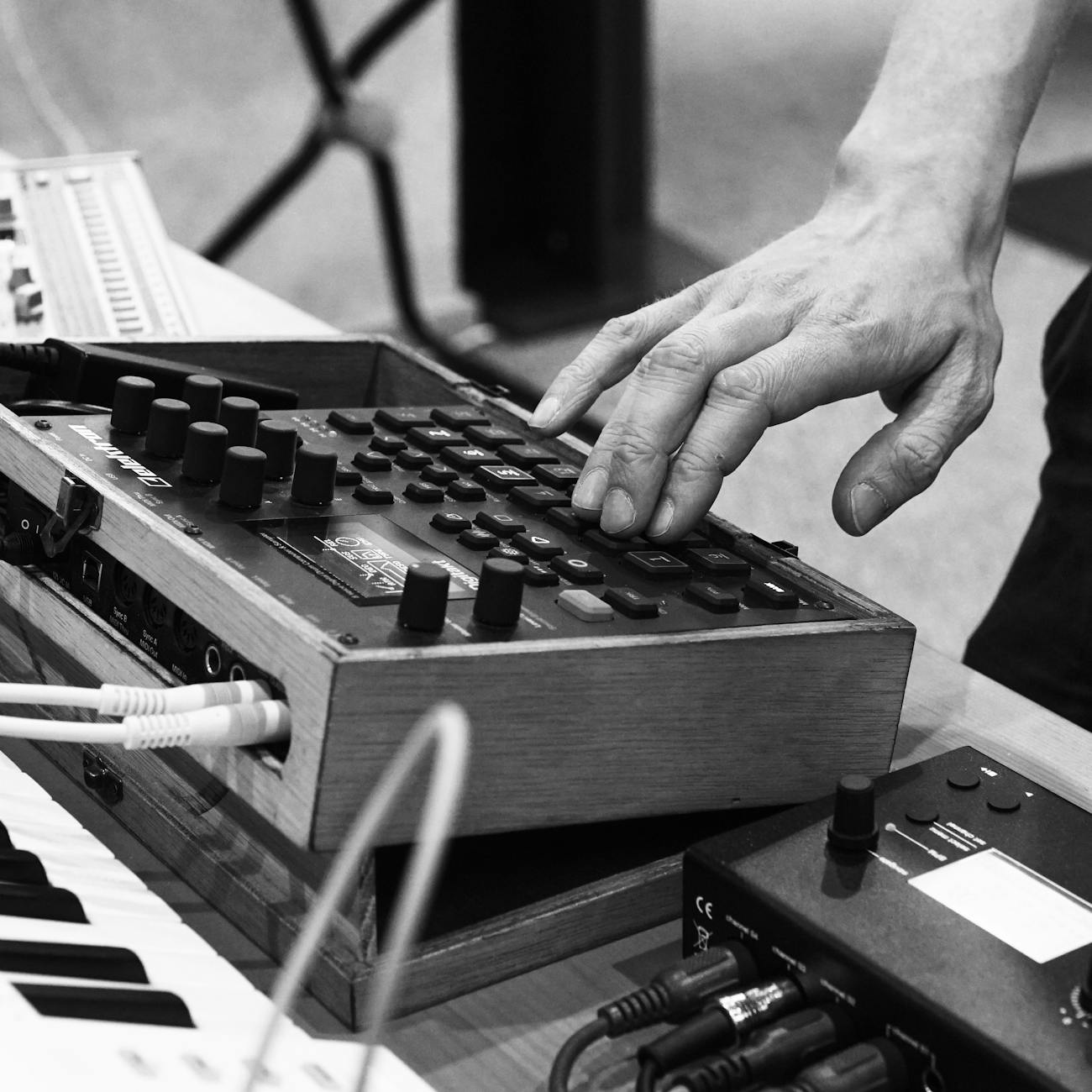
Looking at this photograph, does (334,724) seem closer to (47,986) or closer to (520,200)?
(47,986)

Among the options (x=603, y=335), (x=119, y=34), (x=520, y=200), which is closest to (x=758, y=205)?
(x=520, y=200)

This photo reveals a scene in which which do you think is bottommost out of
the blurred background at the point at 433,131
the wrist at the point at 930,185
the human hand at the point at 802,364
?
the blurred background at the point at 433,131

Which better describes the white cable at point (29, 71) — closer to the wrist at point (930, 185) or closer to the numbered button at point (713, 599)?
the wrist at point (930, 185)

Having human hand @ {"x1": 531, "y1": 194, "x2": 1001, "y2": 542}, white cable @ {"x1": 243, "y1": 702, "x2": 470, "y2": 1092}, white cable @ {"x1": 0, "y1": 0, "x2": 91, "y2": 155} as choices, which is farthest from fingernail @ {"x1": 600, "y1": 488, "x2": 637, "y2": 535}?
white cable @ {"x1": 0, "y1": 0, "x2": 91, "y2": 155}

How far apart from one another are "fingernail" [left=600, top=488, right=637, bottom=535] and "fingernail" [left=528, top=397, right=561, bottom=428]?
0.34 ft

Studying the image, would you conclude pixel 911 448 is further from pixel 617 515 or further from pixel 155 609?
pixel 155 609

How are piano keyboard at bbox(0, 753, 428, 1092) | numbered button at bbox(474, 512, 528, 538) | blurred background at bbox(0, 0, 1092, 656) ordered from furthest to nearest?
blurred background at bbox(0, 0, 1092, 656), numbered button at bbox(474, 512, 528, 538), piano keyboard at bbox(0, 753, 428, 1092)

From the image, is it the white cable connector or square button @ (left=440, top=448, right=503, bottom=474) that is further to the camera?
square button @ (left=440, top=448, right=503, bottom=474)

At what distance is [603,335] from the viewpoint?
2.86 feet

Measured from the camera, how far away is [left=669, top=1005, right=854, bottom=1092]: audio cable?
1.87 feet

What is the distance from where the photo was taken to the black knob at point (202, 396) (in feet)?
2.55

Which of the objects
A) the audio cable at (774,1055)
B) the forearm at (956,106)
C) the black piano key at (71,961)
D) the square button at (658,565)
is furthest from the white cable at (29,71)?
the audio cable at (774,1055)

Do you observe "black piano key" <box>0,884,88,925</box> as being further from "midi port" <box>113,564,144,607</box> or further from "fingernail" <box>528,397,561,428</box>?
"fingernail" <box>528,397,561,428</box>

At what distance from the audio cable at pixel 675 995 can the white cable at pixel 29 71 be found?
115 inches
